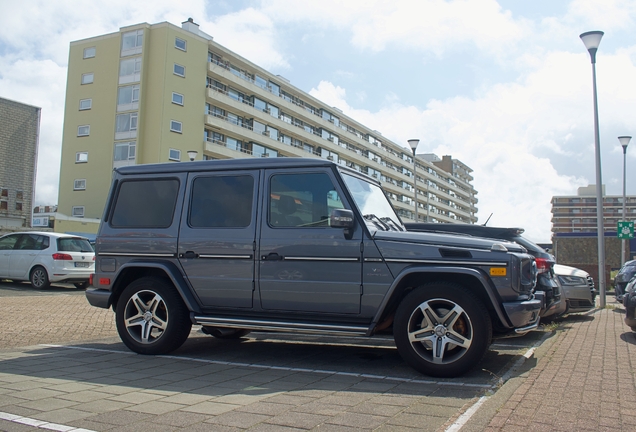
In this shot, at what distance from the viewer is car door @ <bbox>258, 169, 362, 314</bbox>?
18.3 ft

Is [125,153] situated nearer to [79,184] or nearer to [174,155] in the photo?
[174,155]

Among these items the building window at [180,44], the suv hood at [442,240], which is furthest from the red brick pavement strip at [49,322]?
the building window at [180,44]

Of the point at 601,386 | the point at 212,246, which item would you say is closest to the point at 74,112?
the point at 212,246

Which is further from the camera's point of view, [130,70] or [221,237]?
[130,70]

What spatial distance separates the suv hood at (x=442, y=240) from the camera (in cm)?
530

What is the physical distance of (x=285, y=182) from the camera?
609 centimetres

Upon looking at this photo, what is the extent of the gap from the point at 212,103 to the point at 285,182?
44.7 metres

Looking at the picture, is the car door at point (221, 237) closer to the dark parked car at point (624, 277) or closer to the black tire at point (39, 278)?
the dark parked car at point (624, 277)

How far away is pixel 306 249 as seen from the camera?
226 inches

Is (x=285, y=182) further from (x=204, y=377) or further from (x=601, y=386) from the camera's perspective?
(x=601, y=386)

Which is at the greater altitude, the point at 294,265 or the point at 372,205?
the point at 372,205

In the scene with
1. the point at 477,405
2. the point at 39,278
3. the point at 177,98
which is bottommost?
the point at 477,405

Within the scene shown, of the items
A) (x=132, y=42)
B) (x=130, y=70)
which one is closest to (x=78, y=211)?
(x=130, y=70)

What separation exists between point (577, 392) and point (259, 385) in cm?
258
